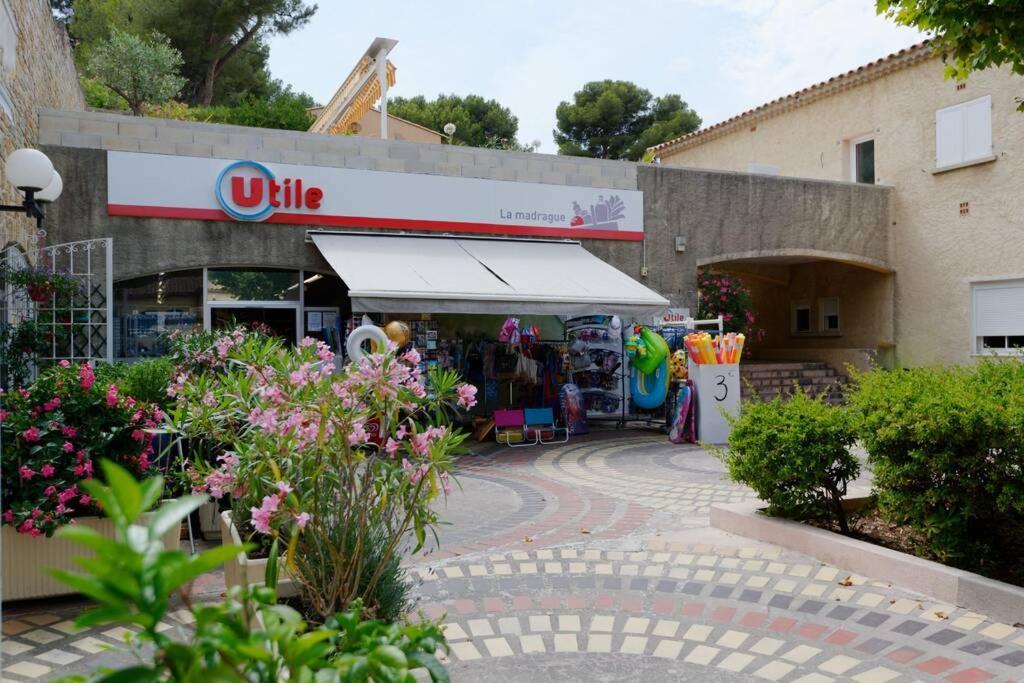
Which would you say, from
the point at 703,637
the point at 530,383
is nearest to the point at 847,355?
the point at 530,383

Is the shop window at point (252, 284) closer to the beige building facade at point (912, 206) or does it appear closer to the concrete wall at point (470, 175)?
the concrete wall at point (470, 175)

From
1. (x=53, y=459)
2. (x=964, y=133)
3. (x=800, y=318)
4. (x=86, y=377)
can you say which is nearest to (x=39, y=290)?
(x=86, y=377)

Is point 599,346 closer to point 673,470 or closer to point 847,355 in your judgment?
point 673,470

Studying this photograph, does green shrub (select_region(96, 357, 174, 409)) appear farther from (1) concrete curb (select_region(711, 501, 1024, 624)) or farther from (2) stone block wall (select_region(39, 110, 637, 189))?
(2) stone block wall (select_region(39, 110, 637, 189))

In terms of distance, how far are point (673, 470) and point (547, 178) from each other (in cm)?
636

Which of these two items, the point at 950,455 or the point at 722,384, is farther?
the point at 722,384

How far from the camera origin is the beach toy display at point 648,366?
13172 mm

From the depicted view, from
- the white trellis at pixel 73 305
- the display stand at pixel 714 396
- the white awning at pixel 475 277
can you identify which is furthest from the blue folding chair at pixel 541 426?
the white trellis at pixel 73 305

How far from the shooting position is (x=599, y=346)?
14.5m

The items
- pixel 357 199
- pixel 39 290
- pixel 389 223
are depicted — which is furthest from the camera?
pixel 389 223

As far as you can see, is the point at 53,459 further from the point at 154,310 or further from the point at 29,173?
the point at 154,310

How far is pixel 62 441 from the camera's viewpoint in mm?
4930

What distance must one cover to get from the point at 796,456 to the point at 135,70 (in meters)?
21.0

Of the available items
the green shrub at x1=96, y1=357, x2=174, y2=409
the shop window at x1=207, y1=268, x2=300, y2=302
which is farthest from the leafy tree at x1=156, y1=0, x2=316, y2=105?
the green shrub at x1=96, y1=357, x2=174, y2=409
